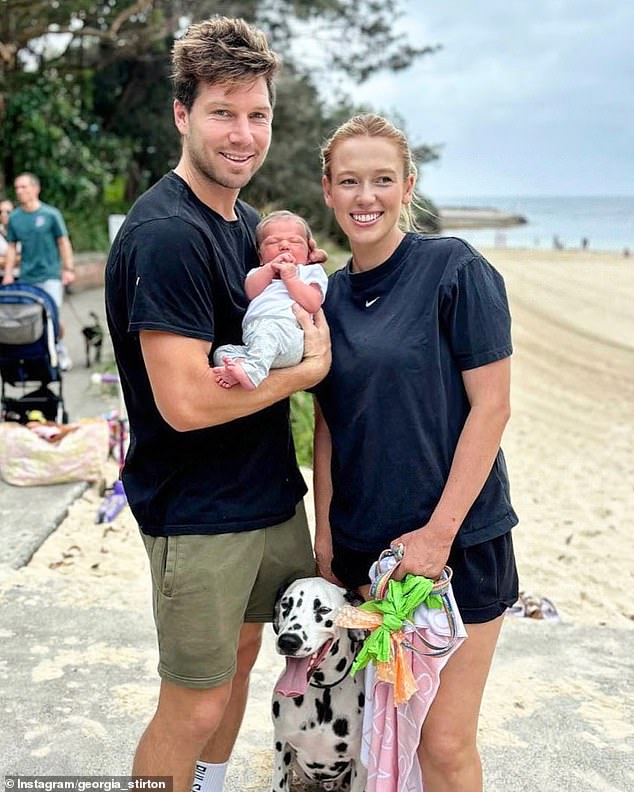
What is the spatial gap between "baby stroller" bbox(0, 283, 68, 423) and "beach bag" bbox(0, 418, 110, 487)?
802 millimetres

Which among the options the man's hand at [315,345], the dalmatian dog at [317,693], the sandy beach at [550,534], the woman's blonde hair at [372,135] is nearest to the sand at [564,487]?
the sandy beach at [550,534]

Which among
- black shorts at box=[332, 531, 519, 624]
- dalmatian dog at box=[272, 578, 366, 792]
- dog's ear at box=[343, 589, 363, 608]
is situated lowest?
dalmatian dog at box=[272, 578, 366, 792]

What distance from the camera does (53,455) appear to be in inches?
234

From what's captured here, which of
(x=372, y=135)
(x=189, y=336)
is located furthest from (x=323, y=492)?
(x=372, y=135)

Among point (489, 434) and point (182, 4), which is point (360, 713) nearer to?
point (489, 434)

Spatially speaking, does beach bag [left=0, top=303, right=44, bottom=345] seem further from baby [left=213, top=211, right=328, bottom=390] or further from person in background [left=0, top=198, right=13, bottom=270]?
baby [left=213, top=211, right=328, bottom=390]

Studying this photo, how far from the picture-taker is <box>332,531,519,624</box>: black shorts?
2344mm

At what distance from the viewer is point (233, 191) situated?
2398 millimetres

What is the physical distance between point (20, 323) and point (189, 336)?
487 cm

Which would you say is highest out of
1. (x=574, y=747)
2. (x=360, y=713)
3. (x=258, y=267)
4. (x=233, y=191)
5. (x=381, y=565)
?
(x=233, y=191)

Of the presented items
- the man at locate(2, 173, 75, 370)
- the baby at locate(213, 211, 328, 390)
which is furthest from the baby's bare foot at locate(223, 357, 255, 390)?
the man at locate(2, 173, 75, 370)

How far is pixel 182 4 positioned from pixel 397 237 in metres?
18.1

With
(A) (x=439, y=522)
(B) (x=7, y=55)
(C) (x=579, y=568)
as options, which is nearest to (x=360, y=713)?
(A) (x=439, y=522)

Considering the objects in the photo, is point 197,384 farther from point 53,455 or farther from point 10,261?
point 10,261
